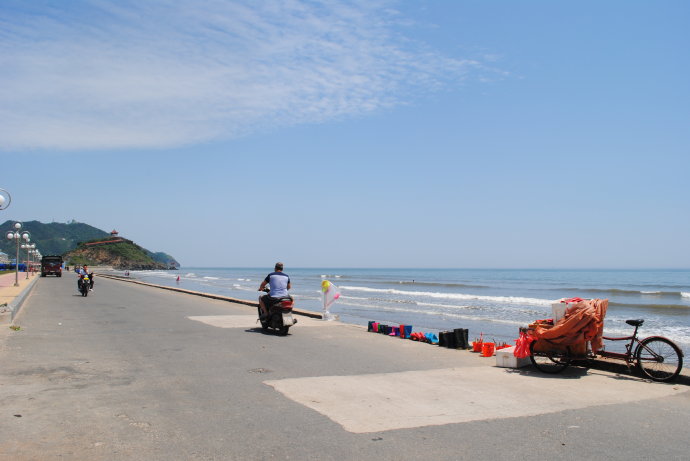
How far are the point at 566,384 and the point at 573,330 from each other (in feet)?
2.82

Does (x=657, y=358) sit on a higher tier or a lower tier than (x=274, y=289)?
lower

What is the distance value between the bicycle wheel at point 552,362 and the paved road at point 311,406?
26 centimetres

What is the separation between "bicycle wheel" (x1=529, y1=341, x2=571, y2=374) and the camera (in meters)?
8.45

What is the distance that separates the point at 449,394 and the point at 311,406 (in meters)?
1.86

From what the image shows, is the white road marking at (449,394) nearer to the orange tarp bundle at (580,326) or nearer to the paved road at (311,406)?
the paved road at (311,406)

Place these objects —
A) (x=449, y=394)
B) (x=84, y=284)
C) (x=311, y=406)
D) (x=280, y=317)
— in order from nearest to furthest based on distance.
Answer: (x=311, y=406) < (x=449, y=394) < (x=280, y=317) < (x=84, y=284)

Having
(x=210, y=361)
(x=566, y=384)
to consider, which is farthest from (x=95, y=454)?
(x=566, y=384)

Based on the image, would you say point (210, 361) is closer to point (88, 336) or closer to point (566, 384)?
point (88, 336)

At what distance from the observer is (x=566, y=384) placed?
7867 mm

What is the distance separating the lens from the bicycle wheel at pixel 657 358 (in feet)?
26.1

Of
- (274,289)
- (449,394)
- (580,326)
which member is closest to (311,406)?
(449,394)

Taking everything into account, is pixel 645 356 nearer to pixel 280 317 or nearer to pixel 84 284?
pixel 280 317

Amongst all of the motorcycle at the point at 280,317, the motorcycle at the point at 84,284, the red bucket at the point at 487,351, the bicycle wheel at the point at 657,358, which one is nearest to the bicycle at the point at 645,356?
the bicycle wheel at the point at 657,358

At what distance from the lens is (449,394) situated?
7.07 m
